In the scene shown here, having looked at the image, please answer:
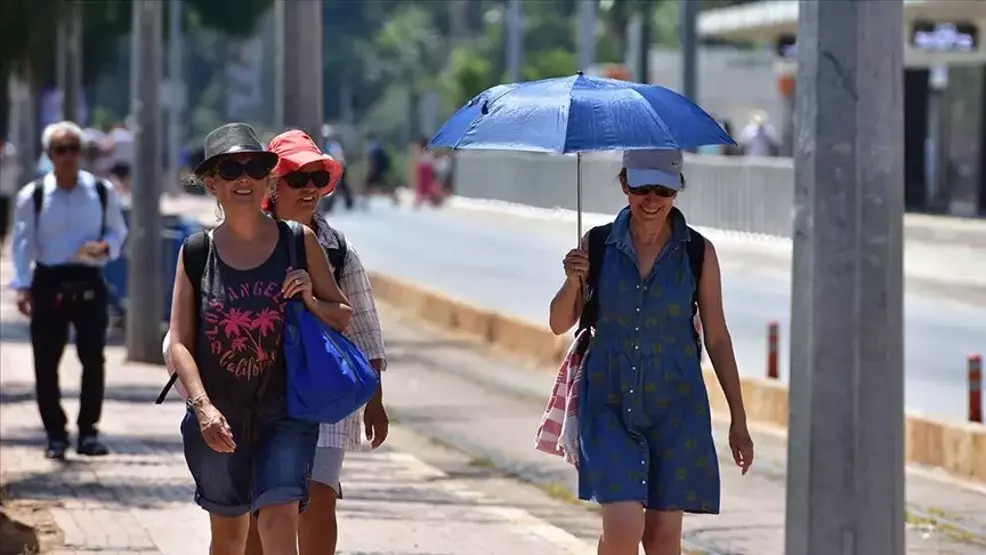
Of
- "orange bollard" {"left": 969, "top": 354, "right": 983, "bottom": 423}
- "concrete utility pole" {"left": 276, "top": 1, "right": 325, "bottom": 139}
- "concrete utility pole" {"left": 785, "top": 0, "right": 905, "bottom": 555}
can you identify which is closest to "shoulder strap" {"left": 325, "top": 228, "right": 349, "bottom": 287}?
"concrete utility pole" {"left": 785, "top": 0, "right": 905, "bottom": 555}

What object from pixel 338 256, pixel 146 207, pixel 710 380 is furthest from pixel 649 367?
pixel 146 207

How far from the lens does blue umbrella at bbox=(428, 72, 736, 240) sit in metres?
6.38

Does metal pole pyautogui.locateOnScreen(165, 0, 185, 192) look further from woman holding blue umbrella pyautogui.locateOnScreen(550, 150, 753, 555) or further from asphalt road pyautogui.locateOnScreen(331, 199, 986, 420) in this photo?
woman holding blue umbrella pyautogui.locateOnScreen(550, 150, 753, 555)

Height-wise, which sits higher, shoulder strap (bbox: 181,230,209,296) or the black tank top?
shoulder strap (bbox: 181,230,209,296)

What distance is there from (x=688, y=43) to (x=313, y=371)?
90.0 feet

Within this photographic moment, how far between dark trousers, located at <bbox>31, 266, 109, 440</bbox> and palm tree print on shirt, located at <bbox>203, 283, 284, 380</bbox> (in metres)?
5.36

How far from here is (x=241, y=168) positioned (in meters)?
6.22

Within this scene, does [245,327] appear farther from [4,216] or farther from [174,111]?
[174,111]

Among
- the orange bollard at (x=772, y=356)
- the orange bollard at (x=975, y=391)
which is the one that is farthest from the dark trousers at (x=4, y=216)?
the orange bollard at (x=975, y=391)

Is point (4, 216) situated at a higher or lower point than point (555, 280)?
higher

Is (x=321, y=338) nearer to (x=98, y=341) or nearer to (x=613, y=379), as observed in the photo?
(x=613, y=379)

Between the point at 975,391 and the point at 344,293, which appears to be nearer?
the point at 344,293

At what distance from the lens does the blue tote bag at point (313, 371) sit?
20.4 ft

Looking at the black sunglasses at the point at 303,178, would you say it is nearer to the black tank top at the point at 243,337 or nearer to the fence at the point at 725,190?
the black tank top at the point at 243,337
